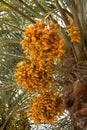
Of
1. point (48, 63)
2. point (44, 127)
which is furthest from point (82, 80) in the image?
point (44, 127)

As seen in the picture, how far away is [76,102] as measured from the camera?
102 inches

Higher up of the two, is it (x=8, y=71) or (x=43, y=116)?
(x=8, y=71)

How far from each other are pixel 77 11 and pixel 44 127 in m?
2.46

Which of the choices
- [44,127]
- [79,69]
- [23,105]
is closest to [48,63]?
[79,69]

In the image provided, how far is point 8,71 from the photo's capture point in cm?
458

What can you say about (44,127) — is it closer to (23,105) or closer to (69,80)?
(23,105)

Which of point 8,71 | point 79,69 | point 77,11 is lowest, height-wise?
point 79,69

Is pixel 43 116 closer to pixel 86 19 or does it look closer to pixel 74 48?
pixel 74 48

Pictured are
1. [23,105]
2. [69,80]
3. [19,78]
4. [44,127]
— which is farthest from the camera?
[44,127]

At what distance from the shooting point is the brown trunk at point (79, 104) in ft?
8.25

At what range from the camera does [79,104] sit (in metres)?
2.56

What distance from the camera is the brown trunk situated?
251 centimetres

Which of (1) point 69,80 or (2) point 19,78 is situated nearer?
(2) point 19,78

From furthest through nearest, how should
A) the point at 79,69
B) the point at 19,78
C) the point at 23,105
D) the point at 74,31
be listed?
the point at 23,105, the point at 79,69, the point at 19,78, the point at 74,31
